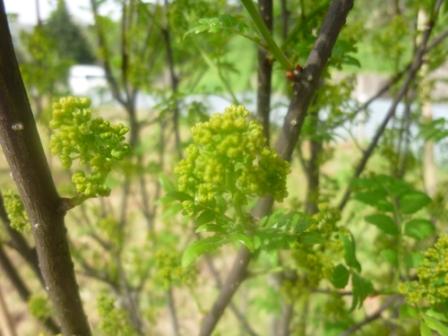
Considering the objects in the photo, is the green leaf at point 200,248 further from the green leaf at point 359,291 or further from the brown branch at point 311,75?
the green leaf at point 359,291

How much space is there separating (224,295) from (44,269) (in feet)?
1.50

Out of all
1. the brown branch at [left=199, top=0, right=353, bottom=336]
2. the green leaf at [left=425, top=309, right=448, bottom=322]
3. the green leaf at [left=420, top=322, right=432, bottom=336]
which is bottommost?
the green leaf at [left=420, top=322, right=432, bottom=336]

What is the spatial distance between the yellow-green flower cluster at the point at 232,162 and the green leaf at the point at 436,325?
→ 454mm

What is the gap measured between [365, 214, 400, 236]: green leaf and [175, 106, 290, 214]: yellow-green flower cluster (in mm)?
617

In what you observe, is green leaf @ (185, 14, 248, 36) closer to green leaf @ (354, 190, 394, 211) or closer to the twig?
the twig

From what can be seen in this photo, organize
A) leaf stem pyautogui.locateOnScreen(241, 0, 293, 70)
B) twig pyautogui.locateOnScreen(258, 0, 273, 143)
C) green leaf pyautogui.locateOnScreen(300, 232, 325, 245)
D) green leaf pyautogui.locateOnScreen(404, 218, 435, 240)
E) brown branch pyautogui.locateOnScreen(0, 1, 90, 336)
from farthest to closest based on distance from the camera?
1. green leaf pyautogui.locateOnScreen(404, 218, 435, 240)
2. twig pyautogui.locateOnScreen(258, 0, 273, 143)
3. green leaf pyautogui.locateOnScreen(300, 232, 325, 245)
4. leaf stem pyautogui.locateOnScreen(241, 0, 293, 70)
5. brown branch pyautogui.locateOnScreen(0, 1, 90, 336)

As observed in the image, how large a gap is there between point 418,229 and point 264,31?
2.56 feet

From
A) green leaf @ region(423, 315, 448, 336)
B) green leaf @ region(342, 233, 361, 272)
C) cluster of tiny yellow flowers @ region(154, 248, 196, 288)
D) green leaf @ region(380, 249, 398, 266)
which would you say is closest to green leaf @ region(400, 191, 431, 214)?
green leaf @ region(380, 249, 398, 266)

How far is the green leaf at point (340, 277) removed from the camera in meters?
1.22

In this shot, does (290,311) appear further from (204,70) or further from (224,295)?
(204,70)

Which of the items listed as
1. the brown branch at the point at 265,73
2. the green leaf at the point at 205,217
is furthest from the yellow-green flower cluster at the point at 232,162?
the brown branch at the point at 265,73

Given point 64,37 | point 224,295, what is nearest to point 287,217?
point 224,295

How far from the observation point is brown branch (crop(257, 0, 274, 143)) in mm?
1271

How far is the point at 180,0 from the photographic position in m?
1.46
